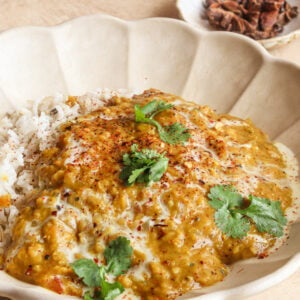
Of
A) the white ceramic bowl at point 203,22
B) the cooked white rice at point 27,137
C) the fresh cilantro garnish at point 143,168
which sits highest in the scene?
the white ceramic bowl at point 203,22

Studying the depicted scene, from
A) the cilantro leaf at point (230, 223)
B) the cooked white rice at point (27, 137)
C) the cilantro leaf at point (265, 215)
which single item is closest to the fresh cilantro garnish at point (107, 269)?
the cilantro leaf at point (230, 223)

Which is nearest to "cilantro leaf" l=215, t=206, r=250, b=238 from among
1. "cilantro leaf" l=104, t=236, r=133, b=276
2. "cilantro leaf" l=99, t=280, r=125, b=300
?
"cilantro leaf" l=104, t=236, r=133, b=276

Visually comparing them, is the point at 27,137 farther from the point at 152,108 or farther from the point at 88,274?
the point at 88,274

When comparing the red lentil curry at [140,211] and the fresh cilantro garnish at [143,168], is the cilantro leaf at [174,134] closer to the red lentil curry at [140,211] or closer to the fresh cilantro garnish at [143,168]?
the red lentil curry at [140,211]

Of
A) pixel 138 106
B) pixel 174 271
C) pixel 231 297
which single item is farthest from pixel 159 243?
pixel 138 106

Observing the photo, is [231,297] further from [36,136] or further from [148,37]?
[148,37]
